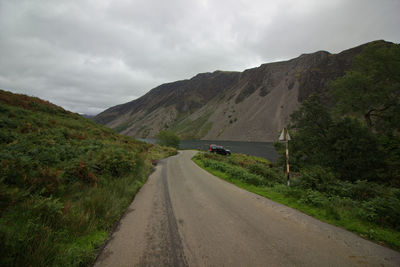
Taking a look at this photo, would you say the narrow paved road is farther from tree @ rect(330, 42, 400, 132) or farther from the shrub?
tree @ rect(330, 42, 400, 132)

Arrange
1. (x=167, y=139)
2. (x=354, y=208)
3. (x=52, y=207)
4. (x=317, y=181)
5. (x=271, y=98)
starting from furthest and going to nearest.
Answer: (x=271, y=98) < (x=167, y=139) < (x=317, y=181) < (x=354, y=208) < (x=52, y=207)

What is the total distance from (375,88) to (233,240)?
90.5 feet

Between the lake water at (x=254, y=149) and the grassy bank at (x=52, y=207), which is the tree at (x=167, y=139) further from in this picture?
the grassy bank at (x=52, y=207)

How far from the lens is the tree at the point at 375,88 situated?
1819 centimetres

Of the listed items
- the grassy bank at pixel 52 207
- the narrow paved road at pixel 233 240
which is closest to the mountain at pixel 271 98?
the narrow paved road at pixel 233 240

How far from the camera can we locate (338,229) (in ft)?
12.7

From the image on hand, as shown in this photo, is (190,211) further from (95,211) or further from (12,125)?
(12,125)

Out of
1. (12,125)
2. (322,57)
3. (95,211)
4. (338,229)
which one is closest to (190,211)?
(95,211)

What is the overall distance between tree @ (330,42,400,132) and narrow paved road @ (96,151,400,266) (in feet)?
74.4

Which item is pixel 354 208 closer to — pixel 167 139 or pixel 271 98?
pixel 167 139

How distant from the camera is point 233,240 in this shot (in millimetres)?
3611

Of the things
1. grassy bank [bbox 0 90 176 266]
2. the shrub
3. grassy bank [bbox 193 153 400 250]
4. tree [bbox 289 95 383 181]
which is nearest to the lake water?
tree [bbox 289 95 383 181]

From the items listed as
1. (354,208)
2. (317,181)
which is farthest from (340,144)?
(354,208)

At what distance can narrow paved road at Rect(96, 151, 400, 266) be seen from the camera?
2.95 meters
